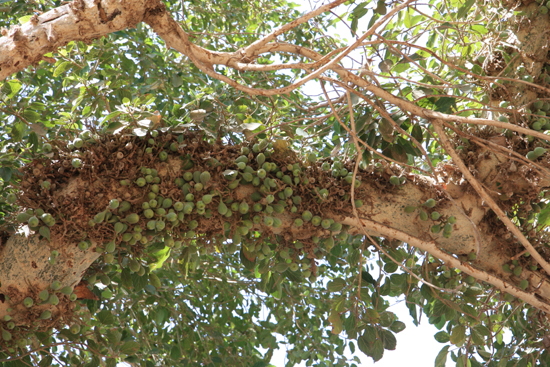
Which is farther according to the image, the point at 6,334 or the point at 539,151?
the point at 539,151

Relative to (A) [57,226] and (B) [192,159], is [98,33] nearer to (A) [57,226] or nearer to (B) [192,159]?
(B) [192,159]

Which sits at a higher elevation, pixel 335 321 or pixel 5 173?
pixel 5 173

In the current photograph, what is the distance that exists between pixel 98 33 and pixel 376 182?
1273 millimetres

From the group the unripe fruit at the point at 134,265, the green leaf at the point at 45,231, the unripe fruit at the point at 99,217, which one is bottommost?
the green leaf at the point at 45,231

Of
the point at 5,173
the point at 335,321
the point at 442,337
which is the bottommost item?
the point at 335,321

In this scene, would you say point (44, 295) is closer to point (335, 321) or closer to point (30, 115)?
point (30, 115)

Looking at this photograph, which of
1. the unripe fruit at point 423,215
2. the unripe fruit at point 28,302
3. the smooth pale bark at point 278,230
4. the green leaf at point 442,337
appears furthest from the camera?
the green leaf at point 442,337

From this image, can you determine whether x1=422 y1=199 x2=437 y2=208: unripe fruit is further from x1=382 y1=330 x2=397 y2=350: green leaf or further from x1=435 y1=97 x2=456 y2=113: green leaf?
x1=382 y1=330 x2=397 y2=350: green leaf

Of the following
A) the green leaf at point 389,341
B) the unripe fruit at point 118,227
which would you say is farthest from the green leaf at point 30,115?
the green leaf at point 389,341

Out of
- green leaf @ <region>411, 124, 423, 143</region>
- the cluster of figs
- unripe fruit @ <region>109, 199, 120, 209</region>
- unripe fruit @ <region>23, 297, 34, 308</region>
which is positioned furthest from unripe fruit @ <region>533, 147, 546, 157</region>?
unripe fruit @ <region>23, 297, 34, 308</region>

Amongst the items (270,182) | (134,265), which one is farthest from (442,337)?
(134,265)

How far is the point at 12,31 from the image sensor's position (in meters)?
1.53

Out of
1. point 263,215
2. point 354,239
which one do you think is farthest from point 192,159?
point 354,239

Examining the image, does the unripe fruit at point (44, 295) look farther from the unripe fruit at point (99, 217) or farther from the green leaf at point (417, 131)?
the green leaf at point (417, 131)
